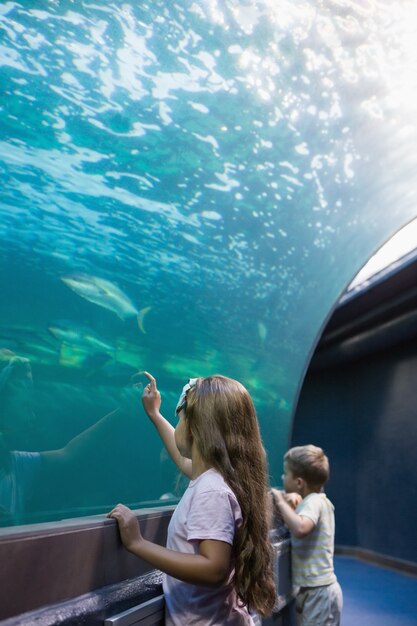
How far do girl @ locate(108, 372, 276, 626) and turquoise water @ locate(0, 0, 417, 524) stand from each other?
1196mm

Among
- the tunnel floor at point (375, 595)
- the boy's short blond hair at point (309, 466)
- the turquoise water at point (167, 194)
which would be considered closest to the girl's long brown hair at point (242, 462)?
the turquoise water at point (167, 194)

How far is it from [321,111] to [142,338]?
2079mm

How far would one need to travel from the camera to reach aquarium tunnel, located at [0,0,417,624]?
2.83 metres

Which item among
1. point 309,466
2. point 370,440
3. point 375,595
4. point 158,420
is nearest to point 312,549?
point 309,466

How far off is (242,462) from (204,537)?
0.78 feet

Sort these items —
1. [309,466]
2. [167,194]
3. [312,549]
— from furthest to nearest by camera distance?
1. [167,194]
2. [309,466]
3. [312,549]

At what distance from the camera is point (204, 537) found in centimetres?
125

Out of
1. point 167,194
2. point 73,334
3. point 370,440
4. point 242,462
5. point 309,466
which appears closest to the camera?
point 242,462

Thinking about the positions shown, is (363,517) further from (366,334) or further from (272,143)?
(272,143)

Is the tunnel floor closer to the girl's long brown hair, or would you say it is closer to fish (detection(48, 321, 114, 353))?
fish (detection(48, 321, 114, 353))

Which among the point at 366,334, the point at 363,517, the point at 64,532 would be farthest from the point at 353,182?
the point at 363,517

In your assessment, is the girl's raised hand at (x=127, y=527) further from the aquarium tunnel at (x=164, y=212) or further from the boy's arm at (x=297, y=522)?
the boy's arm at (x=297, y=522)

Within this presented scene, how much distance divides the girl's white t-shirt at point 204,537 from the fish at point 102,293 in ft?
6.49

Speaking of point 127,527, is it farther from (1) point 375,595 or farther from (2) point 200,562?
(1) point 375,595
